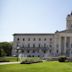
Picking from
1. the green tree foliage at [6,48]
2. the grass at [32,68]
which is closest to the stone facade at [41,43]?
the green tree foliage at [6,48]

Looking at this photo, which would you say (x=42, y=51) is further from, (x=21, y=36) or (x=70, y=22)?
(x=70, y=22)

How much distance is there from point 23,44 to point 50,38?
1057 centimetres

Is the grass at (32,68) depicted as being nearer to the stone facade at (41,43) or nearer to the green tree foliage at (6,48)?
the stone facade at (41,43)

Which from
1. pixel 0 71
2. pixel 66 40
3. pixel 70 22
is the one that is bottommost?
pixel 0 71

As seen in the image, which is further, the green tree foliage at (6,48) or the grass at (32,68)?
the green tree foliage at (6,48)

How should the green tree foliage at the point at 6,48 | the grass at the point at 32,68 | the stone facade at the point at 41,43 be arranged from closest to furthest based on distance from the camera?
the grass at the point at 32,68, the stone facade at the point at 41,43, the green tree foliage at the point at 6,48

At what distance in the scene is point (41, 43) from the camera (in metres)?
91.9

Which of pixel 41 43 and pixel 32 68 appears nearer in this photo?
pixel 32 68

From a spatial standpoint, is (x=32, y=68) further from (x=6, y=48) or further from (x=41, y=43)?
(x=6, y=48)

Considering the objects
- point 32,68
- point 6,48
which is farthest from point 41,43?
point 32,68

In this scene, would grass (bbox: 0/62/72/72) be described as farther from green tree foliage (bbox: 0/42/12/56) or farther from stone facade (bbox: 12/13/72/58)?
green tree foliage (bbox: 0/42/12/56)

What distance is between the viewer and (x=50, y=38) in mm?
90125

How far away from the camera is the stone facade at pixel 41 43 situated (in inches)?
3430

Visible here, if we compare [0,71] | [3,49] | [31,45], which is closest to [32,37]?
[31,45]
